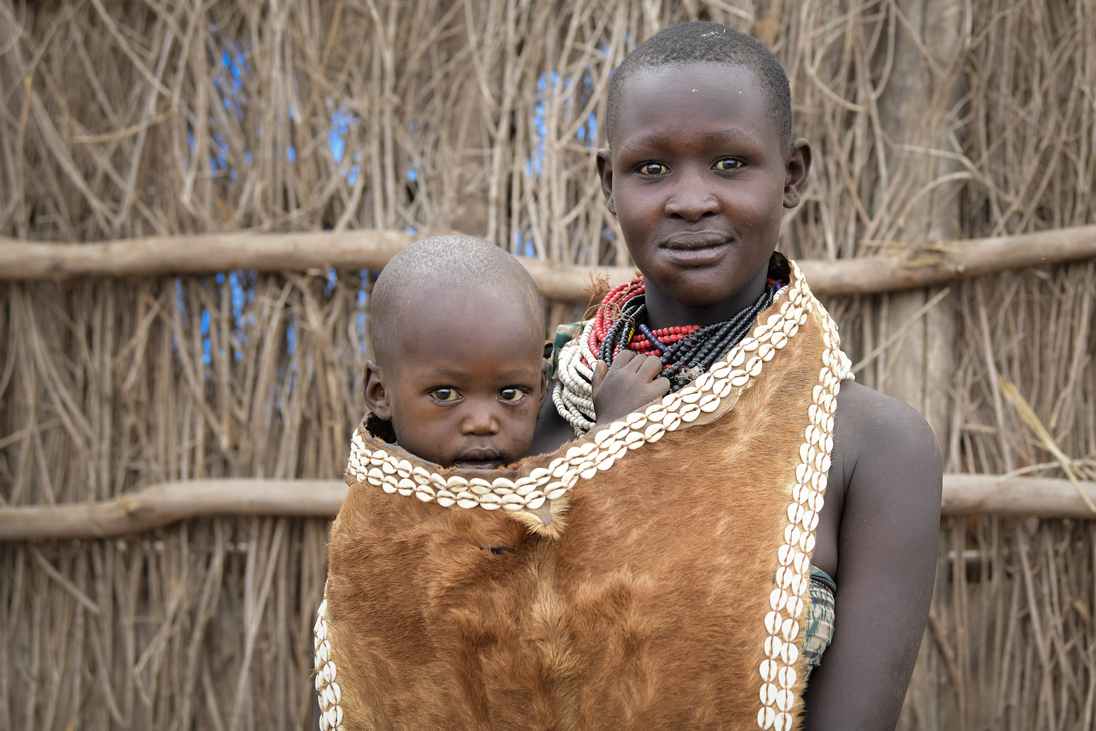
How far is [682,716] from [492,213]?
7.37 ft

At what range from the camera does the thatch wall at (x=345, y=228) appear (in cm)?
314

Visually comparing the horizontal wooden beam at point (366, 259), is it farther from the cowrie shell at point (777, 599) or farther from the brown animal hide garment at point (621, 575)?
the cowrie shell at point (777, 599)

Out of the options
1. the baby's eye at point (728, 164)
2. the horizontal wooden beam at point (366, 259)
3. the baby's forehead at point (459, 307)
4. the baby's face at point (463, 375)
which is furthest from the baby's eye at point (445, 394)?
the horizontal wooden beam at point (366, 259)

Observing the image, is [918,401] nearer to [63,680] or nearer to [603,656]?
[603,656]

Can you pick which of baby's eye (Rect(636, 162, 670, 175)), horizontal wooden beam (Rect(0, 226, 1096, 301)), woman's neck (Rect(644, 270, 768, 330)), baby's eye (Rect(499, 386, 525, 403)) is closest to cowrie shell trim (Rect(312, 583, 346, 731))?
baby's eye (Rect(499, 386, 525, 403))

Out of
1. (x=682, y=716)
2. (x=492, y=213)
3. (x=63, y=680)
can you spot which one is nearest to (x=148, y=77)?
(x=492, y=213)

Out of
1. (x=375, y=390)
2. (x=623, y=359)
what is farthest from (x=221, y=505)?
(x=623, y=359)

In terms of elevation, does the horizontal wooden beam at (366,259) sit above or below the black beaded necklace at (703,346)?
below

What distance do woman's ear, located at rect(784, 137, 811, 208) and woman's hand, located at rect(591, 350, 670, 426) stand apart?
0.43m

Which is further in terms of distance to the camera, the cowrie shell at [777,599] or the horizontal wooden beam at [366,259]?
the horizontal wooden beam at [366,259]

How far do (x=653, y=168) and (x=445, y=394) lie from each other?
56 centimetres

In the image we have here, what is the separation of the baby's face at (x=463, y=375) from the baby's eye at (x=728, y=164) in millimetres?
434

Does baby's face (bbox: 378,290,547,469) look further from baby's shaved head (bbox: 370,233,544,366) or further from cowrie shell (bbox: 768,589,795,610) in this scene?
cowrie shell (bbox: 768,589,795,610)

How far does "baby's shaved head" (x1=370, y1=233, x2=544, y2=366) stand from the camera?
5.20 feet
